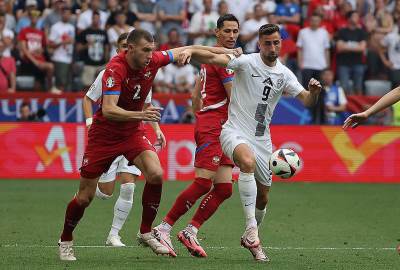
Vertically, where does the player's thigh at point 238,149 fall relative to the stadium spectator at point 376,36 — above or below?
above

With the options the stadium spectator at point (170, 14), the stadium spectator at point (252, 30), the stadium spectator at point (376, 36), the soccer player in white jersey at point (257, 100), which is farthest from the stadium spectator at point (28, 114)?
the soccer player in white jersey at point (257, 100)

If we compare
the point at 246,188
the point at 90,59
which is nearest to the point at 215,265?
the point at 246,188

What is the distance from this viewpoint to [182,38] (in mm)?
24016

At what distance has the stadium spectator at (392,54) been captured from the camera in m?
24.7

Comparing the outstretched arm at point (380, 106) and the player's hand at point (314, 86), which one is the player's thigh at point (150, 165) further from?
the outstretched arm at point (380, 106)

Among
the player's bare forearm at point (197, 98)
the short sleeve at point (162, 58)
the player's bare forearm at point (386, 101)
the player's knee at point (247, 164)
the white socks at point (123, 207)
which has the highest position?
the short sleeve at point (162, 58)

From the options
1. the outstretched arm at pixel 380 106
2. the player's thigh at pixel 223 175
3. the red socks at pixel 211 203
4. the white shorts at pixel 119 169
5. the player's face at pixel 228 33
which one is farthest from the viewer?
the white shorts at pixel 119 169

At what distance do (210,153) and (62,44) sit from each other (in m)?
12.7

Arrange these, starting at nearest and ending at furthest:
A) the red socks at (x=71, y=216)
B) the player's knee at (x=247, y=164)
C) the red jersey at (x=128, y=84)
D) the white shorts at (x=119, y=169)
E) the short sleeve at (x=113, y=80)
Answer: the short sleeve at (x=113, y=80)
the red jersey at (x=128, y=84)
the red socks at (x=71, y=216)
the player's knee at (x=247, y=164)
the white shorts at (x=119, y=169)

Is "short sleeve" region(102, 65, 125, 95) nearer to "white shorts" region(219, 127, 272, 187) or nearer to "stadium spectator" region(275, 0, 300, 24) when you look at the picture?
"white shorts" region(219, 127, 272, 187)

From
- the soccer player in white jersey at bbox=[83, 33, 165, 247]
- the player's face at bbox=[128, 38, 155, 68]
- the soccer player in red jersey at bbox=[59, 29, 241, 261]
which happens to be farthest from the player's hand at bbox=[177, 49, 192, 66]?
the soccer player in white jersey at bbox=[83, 33, 165, 247]

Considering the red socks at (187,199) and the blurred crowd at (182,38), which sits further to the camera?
the blurred crowd at (182,38)

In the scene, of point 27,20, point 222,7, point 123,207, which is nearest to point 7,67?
point 27,20

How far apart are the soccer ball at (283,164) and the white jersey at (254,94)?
0.31 metres
